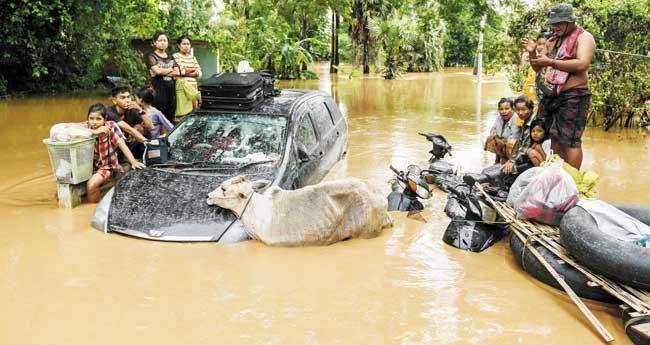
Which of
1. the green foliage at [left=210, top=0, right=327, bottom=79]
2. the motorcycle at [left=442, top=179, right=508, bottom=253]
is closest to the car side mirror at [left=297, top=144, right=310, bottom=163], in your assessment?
the motorcycle at [left=442, top=179, right=508, bottom=253]

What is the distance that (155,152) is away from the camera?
6176mm

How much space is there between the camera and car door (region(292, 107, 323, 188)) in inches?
243

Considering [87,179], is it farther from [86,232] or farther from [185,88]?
[185,88]

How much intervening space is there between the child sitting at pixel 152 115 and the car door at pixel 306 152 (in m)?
1.82

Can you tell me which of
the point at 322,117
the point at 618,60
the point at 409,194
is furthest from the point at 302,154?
the point at 618,60

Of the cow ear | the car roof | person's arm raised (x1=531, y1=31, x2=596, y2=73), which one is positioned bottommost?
the cow ear

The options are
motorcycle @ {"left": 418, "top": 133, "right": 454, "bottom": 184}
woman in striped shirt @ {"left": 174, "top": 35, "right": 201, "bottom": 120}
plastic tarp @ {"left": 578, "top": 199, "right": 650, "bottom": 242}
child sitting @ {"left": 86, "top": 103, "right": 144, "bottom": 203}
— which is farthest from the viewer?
woman in striped shirt @ {"left": 174, "top": 35, "right": 201, "bottom": 120}

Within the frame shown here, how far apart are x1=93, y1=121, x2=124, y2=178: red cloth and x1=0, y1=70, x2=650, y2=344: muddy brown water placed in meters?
0.54

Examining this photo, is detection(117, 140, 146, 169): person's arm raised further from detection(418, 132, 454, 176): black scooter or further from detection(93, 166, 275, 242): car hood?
detection(418, 132, 454, 176): black scooter

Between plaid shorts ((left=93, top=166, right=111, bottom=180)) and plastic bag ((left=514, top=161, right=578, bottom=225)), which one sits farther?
plaid shorts ((left=93, top=166, right=111, bottom=180))

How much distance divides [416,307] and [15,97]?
1686 centimetres

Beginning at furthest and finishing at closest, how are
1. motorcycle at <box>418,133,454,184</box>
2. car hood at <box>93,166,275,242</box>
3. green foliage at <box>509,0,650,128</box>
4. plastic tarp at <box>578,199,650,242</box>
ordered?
green foliage at <box>509,0,650,128</box>, motorcycle at <box>418,133,454,184</box>, car hood at <box>93,166,275,242</box>, plastic tarp at <box>578,199,650,242</box>

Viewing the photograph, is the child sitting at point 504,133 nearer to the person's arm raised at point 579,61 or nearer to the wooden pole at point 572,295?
the person's arm raised at point 579,61

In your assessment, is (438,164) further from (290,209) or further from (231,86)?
(290,209)
